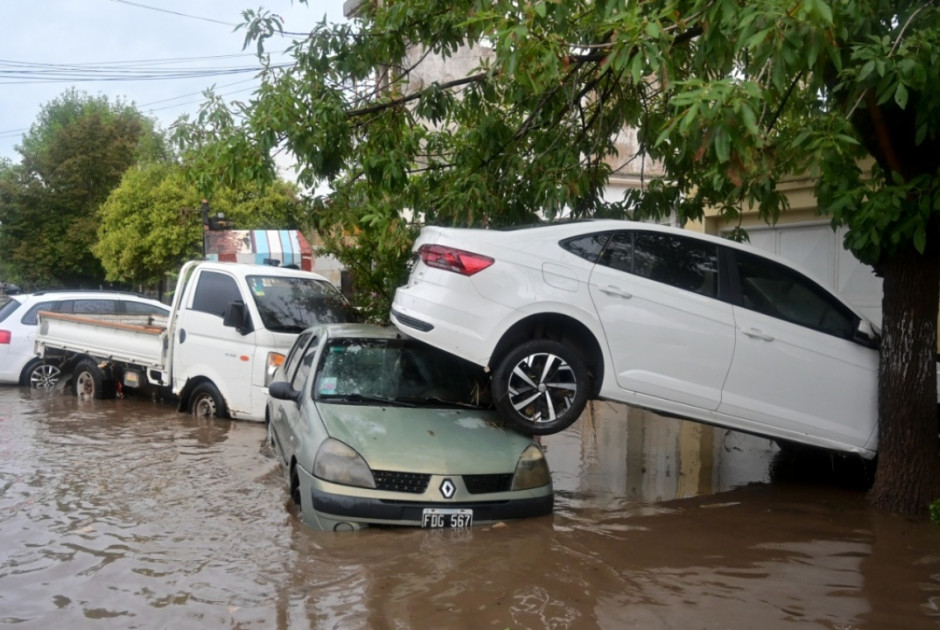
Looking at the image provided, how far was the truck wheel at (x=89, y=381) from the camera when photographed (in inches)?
526

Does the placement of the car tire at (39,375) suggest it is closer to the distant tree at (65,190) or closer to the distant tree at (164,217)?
the distant tree at (164,217)

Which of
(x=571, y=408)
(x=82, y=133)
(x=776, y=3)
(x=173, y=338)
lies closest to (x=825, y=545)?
(x=571, y=408)

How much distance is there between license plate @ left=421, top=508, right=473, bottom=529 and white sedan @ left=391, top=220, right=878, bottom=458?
841 mm

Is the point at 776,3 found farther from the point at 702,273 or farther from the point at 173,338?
the point at 173,338

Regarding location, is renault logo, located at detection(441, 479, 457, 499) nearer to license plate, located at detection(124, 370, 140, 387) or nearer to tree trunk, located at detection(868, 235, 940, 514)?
tree trunk, located at detection(868, 235, 940, 514)

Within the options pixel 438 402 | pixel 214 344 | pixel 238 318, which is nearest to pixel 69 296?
pixel 214 344

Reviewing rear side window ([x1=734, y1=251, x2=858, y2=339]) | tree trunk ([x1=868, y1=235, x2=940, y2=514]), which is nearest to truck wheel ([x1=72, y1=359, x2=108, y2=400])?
rear side window ([x1=734, y1=251, x2=858, y2=339])

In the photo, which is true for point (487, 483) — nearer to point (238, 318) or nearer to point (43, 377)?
point (238, 318)

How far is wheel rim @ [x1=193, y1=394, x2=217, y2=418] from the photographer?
11.4 m

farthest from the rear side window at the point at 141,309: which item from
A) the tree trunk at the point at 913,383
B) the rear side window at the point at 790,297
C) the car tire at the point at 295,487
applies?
the tree trunk at the point at 913,383

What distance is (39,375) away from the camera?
49.1ft

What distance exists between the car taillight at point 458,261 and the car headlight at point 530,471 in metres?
1.35

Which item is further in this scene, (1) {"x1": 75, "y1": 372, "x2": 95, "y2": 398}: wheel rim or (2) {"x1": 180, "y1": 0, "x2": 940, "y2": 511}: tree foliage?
(1) {"x1": 75, "y1": 372, "x2": 95, "y2": 398}: wheel rim

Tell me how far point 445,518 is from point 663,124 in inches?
170
